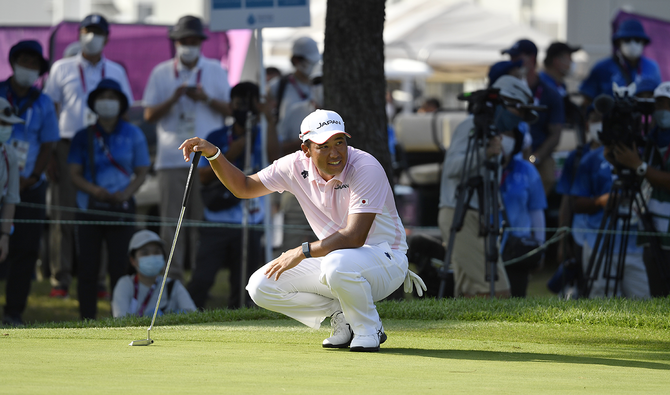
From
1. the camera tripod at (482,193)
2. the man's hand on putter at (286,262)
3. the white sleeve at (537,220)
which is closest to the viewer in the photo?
the man's hand on putter at (286,262)

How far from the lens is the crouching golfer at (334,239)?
212 inches

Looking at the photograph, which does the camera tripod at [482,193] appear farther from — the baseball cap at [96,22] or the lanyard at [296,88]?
the baseball cap at [96,22]

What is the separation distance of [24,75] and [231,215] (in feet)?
7.58

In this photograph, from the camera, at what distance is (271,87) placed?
11.2m

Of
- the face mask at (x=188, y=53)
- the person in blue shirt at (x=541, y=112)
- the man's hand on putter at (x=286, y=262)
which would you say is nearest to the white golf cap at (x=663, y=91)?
the person in blue shirt at (x=541, y=112)

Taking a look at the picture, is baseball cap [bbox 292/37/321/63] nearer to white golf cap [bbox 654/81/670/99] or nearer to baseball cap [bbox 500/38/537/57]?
baseball cap [bbox 500/38/537/57]

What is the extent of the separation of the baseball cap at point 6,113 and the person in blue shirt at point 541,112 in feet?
16.7

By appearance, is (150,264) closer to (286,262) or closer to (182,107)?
(182,107)

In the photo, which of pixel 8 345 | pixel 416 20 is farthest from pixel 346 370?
pixel 416 20

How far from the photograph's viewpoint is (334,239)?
212 inches

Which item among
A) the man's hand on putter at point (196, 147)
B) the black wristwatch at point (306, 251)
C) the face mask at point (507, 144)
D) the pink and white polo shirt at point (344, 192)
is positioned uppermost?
the man's hand on putter at point (196, 147)

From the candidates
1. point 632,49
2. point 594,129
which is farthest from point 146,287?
point 632,49

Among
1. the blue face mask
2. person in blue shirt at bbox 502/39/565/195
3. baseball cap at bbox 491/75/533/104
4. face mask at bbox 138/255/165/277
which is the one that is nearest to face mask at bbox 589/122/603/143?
person in blue shirt at bbox 502/39/565/195

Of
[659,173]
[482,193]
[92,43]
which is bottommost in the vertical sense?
[482,193]
